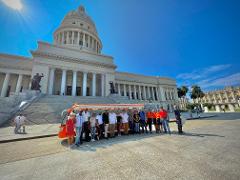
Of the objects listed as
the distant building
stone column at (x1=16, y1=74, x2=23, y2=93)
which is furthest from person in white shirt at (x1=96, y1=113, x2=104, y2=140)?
the distant building

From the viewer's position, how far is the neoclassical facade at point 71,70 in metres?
25.1

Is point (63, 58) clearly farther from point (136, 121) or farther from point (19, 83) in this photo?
point (136, 121)

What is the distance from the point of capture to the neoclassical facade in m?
25.1

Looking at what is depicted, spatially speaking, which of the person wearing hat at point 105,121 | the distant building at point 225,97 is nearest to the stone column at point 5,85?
the person wearing hat at point 105,121

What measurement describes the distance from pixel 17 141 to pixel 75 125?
3661mm

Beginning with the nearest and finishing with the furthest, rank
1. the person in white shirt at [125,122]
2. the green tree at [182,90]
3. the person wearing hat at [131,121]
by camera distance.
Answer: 1. the person in white shirt at [125,122]
2. the person wearing hat at [131,121]
3. the green tree at [182,90]

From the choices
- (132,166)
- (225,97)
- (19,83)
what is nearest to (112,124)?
(132,166)

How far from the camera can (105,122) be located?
6.73 meters

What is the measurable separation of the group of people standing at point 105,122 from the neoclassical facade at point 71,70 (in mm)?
19905

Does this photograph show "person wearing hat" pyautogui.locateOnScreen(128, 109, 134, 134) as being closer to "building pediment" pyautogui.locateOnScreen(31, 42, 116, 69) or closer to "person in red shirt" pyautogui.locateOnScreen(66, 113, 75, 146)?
"person in red shirt" pyautogui.locateOnScreen(66, 113, 75, 146)

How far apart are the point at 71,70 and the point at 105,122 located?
79.0 feet

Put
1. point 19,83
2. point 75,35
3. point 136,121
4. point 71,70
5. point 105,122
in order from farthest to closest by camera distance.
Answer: point 75,35
point 71,70
point 19,83
point 136,121
point 105,122

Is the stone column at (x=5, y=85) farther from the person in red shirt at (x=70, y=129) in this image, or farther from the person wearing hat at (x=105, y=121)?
the person wearing hat at (x=105, y=121)

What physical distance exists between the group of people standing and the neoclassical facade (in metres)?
19.9
